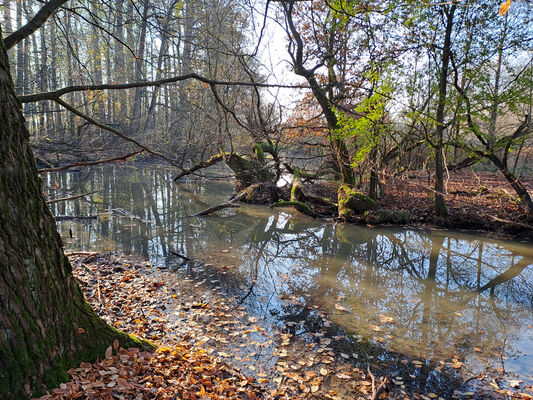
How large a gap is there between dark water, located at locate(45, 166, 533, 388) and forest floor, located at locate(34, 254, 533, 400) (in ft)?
1.71

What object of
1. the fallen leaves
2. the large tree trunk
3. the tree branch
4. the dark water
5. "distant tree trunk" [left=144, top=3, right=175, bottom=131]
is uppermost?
"distant tree trunk" [left=144, top=3, right=175, bottom=131]

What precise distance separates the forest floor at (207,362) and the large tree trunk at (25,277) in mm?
209

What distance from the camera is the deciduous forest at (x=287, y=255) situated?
2.55 meters

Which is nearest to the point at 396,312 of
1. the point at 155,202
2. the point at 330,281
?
the point at 330,281

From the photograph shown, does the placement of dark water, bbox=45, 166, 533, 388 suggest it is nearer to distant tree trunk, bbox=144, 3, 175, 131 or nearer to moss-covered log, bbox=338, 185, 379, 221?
moss-covered log, bbox=338, 185, 379, 221

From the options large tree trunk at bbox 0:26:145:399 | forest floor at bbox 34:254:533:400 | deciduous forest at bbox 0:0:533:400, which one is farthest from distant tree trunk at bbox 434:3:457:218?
large tree trunk at bbox 0:26:145:399

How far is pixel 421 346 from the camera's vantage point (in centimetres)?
496

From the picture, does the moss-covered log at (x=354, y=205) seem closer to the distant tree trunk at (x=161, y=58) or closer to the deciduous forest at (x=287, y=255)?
the deciduous forest at (x=287, y=255)

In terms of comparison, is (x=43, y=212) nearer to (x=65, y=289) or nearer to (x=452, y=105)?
(x=65, y=289)

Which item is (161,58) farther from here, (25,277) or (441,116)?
(25,277)

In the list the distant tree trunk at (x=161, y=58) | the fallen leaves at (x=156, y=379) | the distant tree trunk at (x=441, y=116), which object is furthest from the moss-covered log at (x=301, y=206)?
the fallen leaves at (x=156, y=379)

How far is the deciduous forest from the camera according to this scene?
8.38ft

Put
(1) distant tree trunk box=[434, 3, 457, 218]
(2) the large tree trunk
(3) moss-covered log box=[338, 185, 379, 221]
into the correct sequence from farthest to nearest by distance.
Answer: (3) moss-covered log box=[338, 185, 379, 221], (1) distant tree trunk box=[434, 3, 457, 218], (2) the large tree trunk

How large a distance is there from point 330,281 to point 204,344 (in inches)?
140
